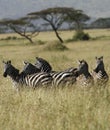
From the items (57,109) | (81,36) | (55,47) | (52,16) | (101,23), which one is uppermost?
(57,109)

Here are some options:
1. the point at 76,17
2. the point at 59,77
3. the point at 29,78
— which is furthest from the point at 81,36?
the point at 59,77

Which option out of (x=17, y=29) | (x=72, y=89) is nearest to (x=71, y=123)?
(x=72, y=89)

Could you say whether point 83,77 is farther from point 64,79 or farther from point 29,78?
point 29,78

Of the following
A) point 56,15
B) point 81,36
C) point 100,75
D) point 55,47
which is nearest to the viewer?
point 100,75

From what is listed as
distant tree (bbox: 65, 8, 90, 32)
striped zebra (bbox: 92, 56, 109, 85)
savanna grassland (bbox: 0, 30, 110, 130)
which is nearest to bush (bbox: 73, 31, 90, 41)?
distant tree (bbox: 65, 8, 90, 32)

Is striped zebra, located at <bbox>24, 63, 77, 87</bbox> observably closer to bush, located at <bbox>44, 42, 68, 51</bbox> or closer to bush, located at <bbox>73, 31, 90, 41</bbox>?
bush, located at <bbox>44, 42, 68, 51</bbox>

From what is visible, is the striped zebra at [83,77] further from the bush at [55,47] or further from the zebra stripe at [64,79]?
the bush at [55,47]

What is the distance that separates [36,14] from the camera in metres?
55.5

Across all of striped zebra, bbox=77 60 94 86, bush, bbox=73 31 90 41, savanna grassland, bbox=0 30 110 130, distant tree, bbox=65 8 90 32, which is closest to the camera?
savanna grassland, bbox=0 30 110 130

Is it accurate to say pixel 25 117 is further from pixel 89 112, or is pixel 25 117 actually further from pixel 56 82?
pixel 56 82

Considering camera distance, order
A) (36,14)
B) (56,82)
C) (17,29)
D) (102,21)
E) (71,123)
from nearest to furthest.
Answer: (71,123), (56,82), (36,14), (17,29), (102,21)

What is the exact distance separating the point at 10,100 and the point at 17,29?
52581 millimetres

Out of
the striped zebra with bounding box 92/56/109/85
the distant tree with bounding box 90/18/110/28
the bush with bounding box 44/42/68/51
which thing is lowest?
the distant tree with bounding box 90/18/110/28

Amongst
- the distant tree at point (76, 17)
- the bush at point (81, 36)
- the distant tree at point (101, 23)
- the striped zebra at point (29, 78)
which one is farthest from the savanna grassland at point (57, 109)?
the distant tree at point (101, 23)
